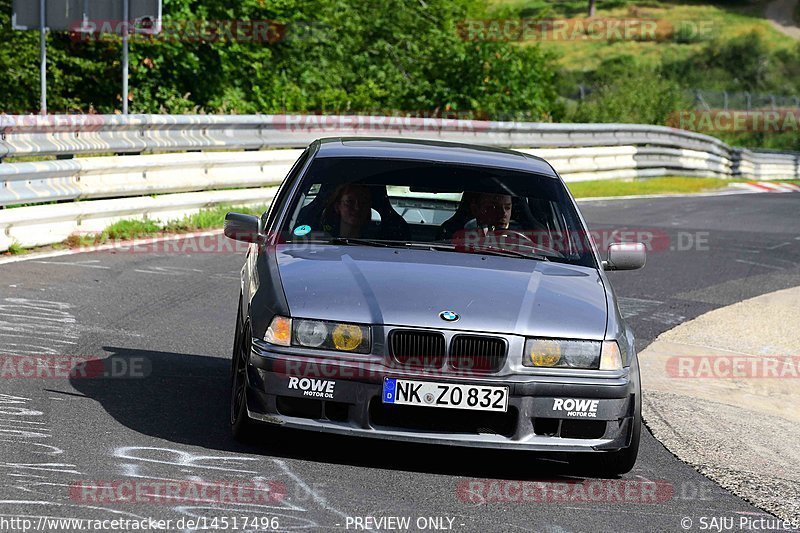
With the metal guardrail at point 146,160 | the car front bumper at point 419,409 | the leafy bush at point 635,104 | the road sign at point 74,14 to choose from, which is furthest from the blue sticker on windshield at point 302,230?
the leafy bush at point 635,104

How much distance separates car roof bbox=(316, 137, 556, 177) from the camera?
743 cm

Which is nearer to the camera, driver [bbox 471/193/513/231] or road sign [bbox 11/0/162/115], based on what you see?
driver [bbox 471/193/513/231]

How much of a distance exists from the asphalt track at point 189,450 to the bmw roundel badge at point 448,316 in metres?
0.67

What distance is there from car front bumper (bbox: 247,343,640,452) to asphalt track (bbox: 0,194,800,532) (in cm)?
20

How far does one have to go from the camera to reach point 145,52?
24234 millimetres

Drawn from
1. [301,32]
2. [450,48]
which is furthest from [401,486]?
[450,48]

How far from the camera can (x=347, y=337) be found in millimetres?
5766

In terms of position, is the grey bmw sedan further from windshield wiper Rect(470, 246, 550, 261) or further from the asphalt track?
the asphalt track

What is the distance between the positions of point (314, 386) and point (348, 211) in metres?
1.56

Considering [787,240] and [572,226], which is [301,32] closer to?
[787,240]

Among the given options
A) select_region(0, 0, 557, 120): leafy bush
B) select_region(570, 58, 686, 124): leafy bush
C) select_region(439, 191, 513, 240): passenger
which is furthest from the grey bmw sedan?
select_region(570, 58, 686, 124): leafy bush

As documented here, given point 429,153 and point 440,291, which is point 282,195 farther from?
point 440,291

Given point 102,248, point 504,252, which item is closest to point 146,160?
point 102,248

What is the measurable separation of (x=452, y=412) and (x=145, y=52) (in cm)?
1954
